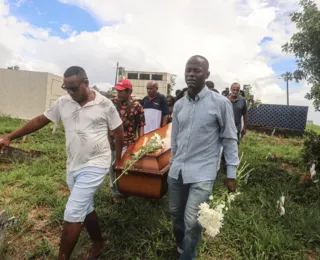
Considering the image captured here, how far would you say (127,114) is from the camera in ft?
11.9

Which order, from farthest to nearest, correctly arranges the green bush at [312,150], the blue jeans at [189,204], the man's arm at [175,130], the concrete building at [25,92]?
the concrete building at [25,92], the green bush at [312,150], the man's arm at [175,130], the blue jeans at [189,204]

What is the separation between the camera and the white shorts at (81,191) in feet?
7.59

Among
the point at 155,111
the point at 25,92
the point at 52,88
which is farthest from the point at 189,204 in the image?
the point at 25,92

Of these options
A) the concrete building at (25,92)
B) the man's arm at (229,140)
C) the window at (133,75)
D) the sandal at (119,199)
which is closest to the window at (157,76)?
the window at (133,75)

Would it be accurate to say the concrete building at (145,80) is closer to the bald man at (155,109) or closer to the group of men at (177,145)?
the bald man at (155,109)

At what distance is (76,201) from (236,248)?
5.60 feet

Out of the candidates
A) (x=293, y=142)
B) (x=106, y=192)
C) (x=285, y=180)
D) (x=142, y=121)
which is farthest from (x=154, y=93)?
(x=293, y=142)

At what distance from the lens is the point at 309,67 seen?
1455 cm

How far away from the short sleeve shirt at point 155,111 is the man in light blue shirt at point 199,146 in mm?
2471

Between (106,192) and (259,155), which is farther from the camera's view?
(259,155)

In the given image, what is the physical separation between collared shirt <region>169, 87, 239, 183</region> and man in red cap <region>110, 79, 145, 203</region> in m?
1.31

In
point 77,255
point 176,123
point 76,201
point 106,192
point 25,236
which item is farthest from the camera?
point 106,192

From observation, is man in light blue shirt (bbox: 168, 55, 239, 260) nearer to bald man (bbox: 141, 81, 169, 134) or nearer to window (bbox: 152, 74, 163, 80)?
bald man (bbox: 141, 81, 169, 134)

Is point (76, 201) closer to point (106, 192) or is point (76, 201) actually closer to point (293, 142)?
point (106, 192)
